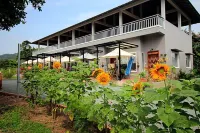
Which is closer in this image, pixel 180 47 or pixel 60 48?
pixel 180 47

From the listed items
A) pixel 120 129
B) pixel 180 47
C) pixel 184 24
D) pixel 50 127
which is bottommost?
pixel 50 127

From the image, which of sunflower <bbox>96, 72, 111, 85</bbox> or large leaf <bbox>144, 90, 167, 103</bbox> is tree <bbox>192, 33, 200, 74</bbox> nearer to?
sunflower <bbox>96, 72, 111, 85</bbox>

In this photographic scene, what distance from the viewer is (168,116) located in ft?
4.35

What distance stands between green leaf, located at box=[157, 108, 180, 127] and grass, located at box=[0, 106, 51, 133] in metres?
2.55

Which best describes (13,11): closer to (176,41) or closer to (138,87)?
(138,87)

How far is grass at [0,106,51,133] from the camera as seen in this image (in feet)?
11.5

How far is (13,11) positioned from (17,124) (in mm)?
4297

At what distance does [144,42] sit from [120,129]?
519 inches

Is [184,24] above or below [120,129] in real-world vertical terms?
above

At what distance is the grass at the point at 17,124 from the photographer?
3508mm

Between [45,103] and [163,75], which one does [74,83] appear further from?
[45,103]

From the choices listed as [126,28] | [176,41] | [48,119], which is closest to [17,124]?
[48,119]

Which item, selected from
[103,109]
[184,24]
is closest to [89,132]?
[103,109]

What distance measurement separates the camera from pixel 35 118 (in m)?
4.27
